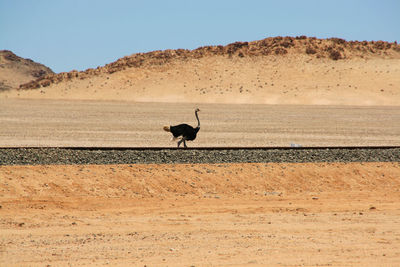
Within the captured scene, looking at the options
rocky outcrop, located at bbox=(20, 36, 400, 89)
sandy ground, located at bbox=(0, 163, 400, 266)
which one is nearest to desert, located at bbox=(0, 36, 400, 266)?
sandy ground, located at bbox=(0, 163, 400, 266)

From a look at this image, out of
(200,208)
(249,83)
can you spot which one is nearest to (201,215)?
(200,208)

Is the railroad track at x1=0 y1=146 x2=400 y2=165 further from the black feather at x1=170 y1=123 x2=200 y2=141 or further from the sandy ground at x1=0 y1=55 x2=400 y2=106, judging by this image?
the sandy ground at x1=0 y1=55 x2=400 y2=106

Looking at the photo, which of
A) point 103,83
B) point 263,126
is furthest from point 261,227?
point 103,83

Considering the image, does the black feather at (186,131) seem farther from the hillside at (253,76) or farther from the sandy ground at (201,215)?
the hillside at (253,76)

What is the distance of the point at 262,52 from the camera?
316 ft

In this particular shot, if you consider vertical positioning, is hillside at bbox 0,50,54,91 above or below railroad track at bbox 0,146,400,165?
above

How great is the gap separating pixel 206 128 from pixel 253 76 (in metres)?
50.2

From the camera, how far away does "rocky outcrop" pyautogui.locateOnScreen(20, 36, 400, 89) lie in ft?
310

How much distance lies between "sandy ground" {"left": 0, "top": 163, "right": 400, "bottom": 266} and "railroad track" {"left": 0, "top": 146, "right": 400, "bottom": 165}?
Answer: 102cm

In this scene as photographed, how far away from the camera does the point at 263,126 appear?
4003 cm

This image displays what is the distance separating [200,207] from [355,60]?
84.4m

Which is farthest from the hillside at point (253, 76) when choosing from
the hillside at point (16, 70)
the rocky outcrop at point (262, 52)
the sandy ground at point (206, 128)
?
the hillside at point (16, 70)

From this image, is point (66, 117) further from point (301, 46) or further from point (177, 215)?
point (301, 46)

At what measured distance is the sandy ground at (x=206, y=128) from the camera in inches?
1136
